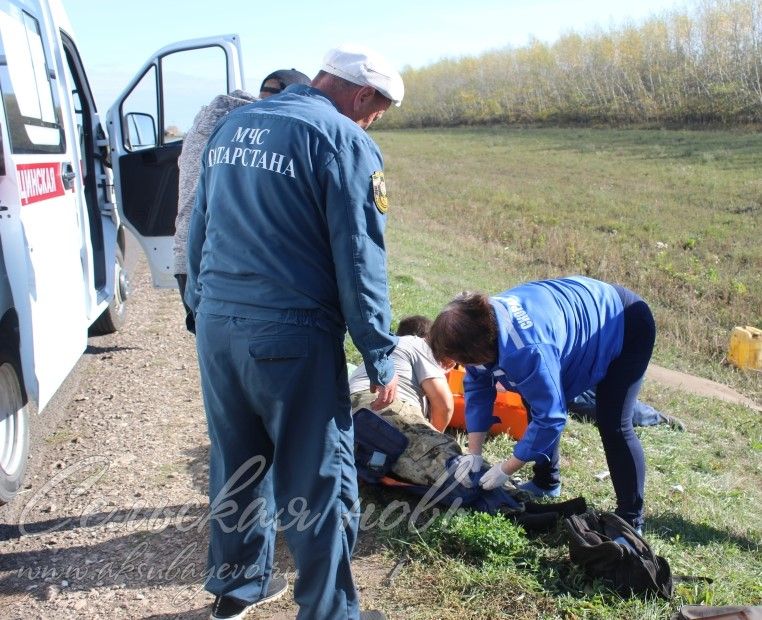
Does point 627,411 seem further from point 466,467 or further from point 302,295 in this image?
point 302,295

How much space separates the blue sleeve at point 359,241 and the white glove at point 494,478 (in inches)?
50.0

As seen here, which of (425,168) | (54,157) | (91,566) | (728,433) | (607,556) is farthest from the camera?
(425,168)

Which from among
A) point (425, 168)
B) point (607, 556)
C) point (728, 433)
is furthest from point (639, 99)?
point (607, 556)

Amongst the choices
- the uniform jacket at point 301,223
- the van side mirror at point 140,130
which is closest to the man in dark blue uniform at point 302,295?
the uniform jacket at point 301,223

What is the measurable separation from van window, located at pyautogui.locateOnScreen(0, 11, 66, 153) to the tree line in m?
41.5

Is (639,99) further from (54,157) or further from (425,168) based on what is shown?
(54,157)

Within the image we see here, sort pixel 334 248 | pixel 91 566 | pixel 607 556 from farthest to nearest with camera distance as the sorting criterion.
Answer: pixel 91 566
pixel 607 556
pixel 334 248

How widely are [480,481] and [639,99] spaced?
52.5 meters

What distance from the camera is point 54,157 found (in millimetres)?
4422

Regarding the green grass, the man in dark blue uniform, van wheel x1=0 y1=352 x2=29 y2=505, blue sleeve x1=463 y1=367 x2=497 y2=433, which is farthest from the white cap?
the green grass

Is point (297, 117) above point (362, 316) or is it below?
above

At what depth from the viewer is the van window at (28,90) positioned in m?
3.84

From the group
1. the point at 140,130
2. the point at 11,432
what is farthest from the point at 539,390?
the point at 140,130

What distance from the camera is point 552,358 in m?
3.16
